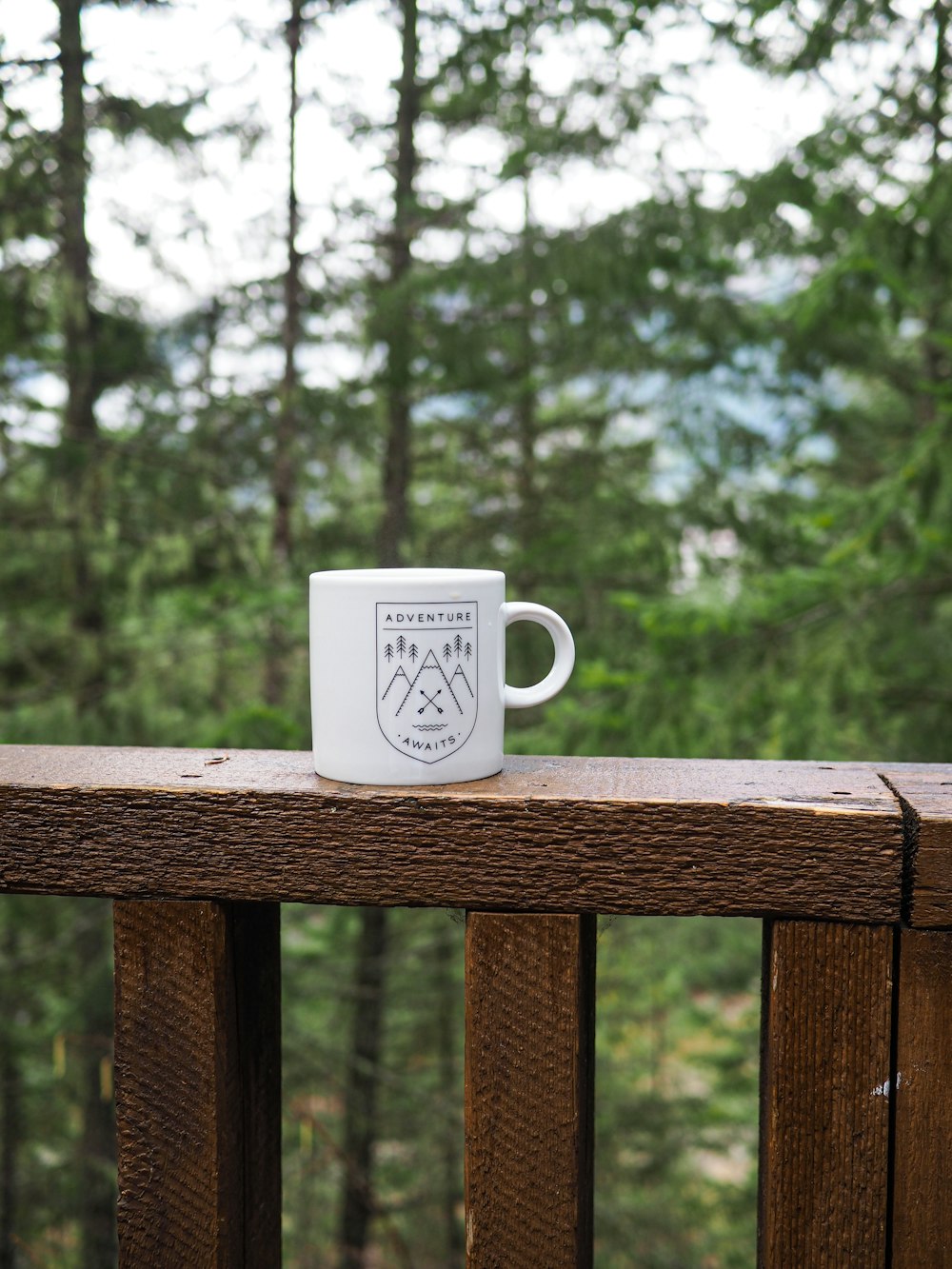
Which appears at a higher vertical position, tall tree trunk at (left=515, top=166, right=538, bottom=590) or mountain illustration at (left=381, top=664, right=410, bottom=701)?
tall tree trunk at (left=515, top=166, right=538, bottom=590)

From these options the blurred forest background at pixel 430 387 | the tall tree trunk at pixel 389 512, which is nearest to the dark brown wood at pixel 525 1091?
the blurred forest background at pixel 430 387

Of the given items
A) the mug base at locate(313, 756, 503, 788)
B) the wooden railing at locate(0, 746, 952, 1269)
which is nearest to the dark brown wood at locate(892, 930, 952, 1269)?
the wooden railing at locate(0, 746, 952, 1269)

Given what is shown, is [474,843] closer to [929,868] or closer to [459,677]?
[459,677]

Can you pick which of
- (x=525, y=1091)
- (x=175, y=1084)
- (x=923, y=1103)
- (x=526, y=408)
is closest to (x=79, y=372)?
(x=526, y=408)

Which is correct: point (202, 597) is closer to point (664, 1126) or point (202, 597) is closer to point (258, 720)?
point (258, 720)

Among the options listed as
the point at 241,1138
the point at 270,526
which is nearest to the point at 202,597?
the point at 270,526

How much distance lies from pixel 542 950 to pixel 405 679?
231 mm

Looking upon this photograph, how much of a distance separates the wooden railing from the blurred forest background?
7.76 feet

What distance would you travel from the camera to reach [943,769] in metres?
0.84

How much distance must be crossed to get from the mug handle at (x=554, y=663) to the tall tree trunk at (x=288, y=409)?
407 cm

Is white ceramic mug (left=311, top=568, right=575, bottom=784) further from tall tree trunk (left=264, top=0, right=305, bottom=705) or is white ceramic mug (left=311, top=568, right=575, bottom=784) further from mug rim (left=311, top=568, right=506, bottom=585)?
tall tree trunk (left=264, top=0, right=305, bottom=705)

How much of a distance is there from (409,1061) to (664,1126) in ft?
9.31

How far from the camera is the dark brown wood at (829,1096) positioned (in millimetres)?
675

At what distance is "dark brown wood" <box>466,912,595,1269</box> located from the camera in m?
0.70
